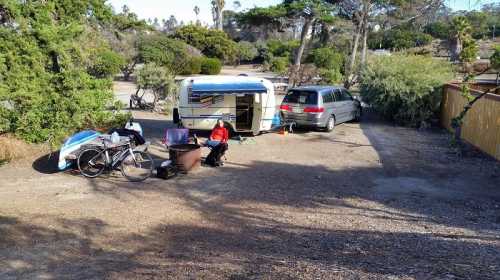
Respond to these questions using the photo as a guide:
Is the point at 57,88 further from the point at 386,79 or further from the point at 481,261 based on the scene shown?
the point at 386,79

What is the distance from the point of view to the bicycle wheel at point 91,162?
10.4 metres

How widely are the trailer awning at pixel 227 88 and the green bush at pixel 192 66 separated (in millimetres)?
30228

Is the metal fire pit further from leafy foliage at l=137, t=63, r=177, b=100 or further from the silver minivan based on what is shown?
leafy foliage at l=137, t=63, r=177, b=100

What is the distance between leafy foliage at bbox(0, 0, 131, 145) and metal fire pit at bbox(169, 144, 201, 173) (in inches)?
131

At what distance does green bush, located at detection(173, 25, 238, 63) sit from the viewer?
5466cm

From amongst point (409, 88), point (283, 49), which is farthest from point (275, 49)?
point (409, 88)

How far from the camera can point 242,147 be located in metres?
13.8

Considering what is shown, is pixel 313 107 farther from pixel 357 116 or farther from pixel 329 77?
pixel 329 77

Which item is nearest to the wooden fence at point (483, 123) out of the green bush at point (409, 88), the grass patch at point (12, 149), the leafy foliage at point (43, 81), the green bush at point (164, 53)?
the green bush at point (409, 88)

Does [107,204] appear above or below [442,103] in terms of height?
below

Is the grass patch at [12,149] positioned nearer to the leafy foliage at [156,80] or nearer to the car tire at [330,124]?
the leafy foliage at [156,80]

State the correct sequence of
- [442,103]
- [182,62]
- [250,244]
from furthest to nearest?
[182,62] < [442,103] < [250,244]

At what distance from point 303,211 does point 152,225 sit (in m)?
2.60

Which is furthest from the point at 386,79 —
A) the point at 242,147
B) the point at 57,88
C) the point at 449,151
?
the point at 57,88
